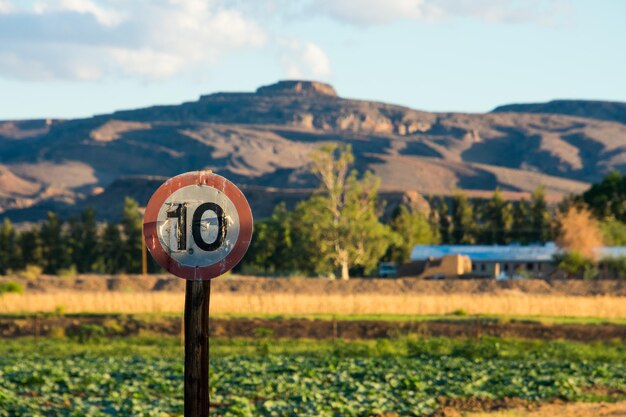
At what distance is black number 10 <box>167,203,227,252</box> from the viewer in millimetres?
10055

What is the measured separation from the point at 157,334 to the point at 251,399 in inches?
957

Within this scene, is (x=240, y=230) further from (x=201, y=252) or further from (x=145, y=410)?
(x=145, y=410)

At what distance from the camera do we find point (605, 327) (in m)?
49.0

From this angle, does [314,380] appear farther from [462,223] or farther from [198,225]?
[462,223]

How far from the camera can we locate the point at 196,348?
10344mm

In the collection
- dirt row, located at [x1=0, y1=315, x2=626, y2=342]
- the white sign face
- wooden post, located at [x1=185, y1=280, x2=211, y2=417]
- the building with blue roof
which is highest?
the white sign face

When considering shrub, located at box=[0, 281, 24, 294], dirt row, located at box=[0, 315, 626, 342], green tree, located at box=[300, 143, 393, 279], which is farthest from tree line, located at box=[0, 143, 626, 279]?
dirt row, located at box=[0, 315, 626, 342]

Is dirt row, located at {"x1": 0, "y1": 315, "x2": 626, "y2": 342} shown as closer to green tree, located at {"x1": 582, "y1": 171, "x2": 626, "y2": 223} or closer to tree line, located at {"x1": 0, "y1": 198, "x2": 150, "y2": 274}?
tree line, located at {"x1": 0, "y1": 198, "x2": 150, "y2": 274}

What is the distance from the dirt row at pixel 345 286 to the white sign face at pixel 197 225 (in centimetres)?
6689

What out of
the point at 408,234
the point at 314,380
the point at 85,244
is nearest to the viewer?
the point at 314,380

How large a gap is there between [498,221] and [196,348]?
488 feet

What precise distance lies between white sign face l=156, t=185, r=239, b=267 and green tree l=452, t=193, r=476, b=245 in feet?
462

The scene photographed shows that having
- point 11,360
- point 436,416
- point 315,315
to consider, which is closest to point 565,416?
point 436,416

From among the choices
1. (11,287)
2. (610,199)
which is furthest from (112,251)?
(610,199)
